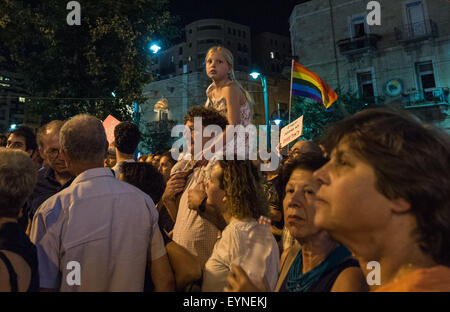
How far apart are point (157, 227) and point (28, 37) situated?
555 inches

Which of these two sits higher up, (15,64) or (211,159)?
(15,64)

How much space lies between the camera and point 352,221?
4.00ft

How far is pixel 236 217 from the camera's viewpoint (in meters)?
2.37

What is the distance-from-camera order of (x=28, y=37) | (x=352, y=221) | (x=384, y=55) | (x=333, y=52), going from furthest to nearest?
(x=333, y=52) < (x=384, y=55) < (x=28, y=37) < (x=352, y=221)

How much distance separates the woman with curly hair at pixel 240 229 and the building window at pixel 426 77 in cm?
2318

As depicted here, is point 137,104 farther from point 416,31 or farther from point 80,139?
point 416,31

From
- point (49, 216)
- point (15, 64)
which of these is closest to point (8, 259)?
point (49, 216)

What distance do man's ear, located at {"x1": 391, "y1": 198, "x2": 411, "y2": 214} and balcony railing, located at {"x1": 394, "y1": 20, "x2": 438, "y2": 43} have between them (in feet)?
81.1

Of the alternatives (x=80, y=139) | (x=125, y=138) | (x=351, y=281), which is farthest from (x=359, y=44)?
(x=351, y=281)

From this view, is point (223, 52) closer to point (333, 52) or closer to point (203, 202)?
point (203, 202)

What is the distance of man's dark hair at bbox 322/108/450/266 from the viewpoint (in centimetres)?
116

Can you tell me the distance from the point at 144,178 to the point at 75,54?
39.0 feet

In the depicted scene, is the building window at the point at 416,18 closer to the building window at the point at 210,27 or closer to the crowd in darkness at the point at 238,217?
the crowd in darkness at the point at 238,217

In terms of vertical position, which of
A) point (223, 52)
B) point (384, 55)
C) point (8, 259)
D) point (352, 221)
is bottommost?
point (8, 259)
